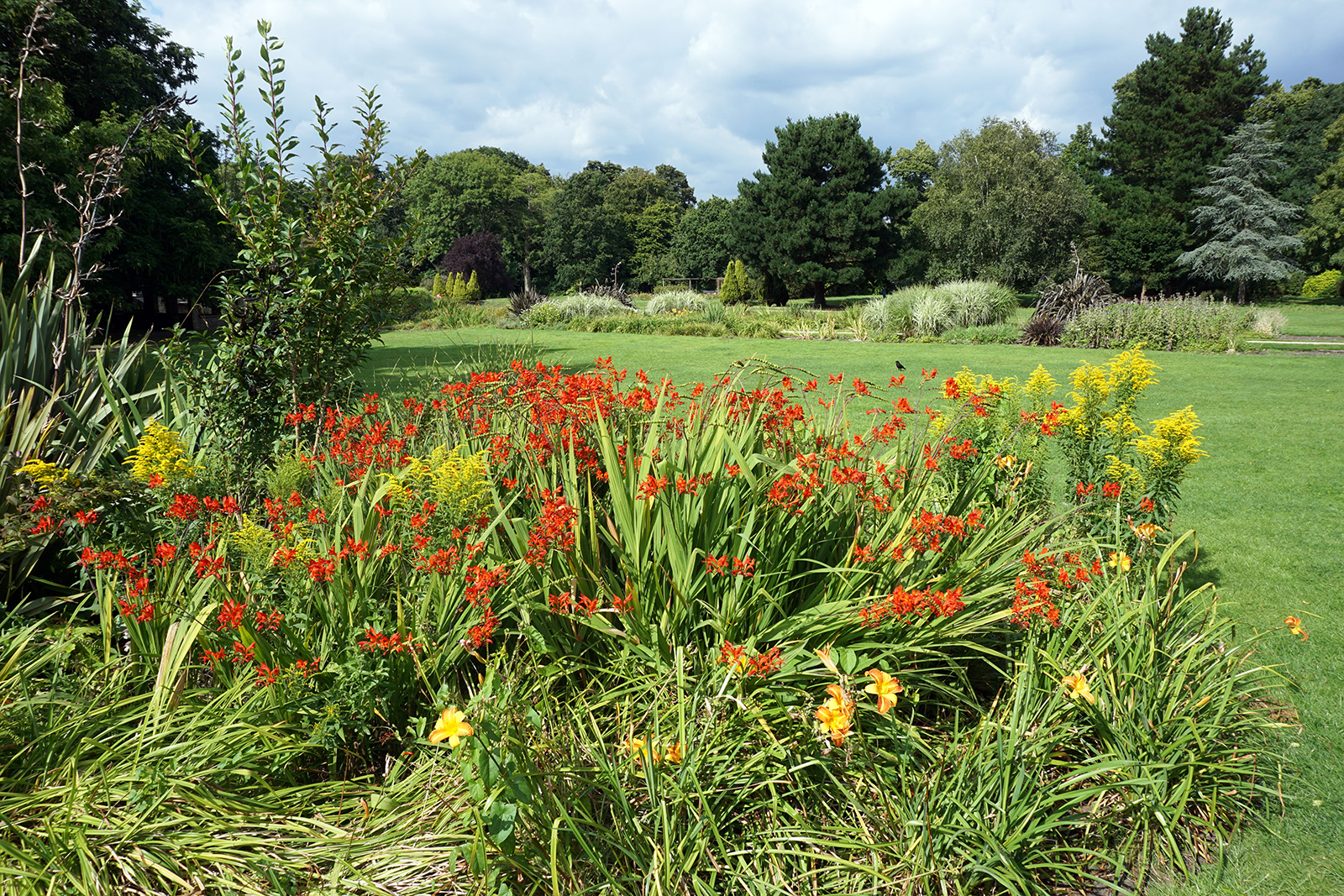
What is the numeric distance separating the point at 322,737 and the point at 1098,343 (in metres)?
17.0

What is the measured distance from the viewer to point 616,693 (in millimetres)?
2240

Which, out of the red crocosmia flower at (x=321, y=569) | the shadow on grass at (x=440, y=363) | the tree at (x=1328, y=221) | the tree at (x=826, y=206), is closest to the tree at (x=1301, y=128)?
the tree at (x=1328, y=221)

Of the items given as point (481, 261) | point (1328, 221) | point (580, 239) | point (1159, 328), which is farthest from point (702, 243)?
point (1159, 328)

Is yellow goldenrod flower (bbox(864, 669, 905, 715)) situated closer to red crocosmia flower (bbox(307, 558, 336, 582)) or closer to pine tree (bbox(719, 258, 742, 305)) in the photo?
red crocosmia flower (bbox(307, 558, 336, 582))

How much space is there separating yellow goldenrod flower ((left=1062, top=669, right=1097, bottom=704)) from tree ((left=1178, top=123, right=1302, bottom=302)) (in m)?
37.8

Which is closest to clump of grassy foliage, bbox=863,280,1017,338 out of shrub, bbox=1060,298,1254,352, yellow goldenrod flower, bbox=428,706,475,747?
shrub, bbox=1060,298,1254,352

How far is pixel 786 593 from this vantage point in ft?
7.94

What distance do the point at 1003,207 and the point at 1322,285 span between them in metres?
16.6

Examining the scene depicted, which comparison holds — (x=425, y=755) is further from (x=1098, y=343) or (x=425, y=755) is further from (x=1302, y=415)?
(x=1098, y=343)

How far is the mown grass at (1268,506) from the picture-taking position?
83.9 inches

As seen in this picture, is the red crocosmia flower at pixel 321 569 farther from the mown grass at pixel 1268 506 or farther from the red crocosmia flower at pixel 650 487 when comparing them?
the mown grass at pixel 1268 506

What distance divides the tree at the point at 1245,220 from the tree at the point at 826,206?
13222 millimetres

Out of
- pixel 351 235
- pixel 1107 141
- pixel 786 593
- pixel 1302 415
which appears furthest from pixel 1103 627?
pixel 1107 141

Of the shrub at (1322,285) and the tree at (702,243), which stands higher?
the tree at (702,243)
